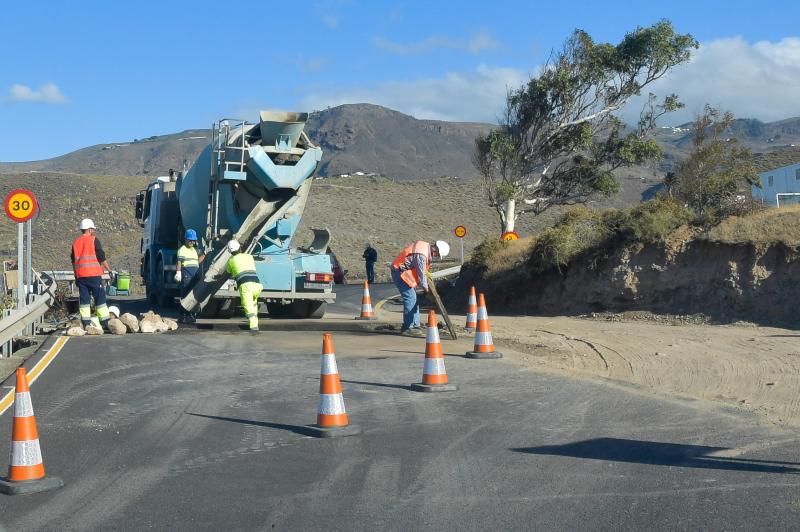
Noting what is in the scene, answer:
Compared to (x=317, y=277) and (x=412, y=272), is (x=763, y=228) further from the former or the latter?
(x=317, y=277)

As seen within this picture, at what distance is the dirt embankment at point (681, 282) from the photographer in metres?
17.8

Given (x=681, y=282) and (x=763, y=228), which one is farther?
(x=681, y=282)

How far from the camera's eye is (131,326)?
1805cm

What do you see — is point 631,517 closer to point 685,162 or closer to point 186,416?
point 186,416

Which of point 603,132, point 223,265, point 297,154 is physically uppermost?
point 603,132

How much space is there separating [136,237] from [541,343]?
61.5 meters

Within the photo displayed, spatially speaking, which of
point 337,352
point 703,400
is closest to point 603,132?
point 337,352

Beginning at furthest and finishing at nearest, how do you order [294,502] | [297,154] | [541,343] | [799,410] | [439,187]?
1. [439,187]
2. [297,154]
3. [541,343]
4. [799,410]
5. [294,502]

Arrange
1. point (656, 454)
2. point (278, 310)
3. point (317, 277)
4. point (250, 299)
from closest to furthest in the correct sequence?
point (656, 454)
point (250, 299)
point (317, 277)
point (278, 310)

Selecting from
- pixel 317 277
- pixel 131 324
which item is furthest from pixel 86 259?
pixel 317 277

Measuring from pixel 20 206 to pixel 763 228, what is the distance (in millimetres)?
13389

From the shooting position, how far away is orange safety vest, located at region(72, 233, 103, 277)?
17438 mm

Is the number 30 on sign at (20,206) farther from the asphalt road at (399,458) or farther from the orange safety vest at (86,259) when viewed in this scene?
the asphalt road at (399,458)

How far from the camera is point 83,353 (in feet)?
48.3
